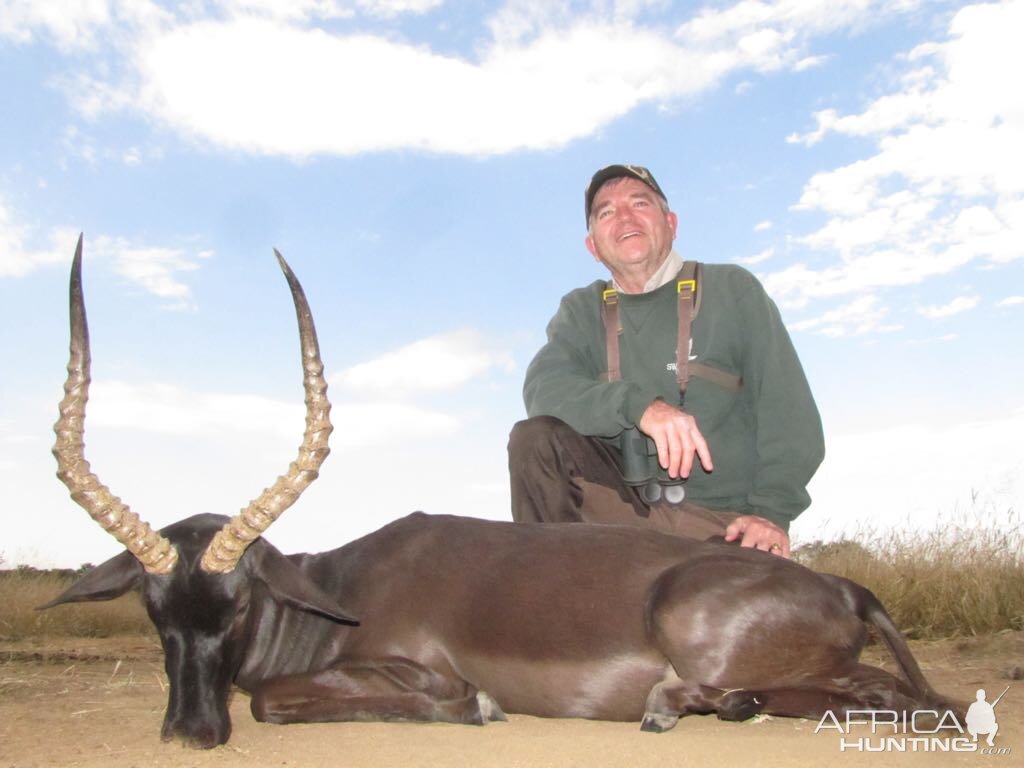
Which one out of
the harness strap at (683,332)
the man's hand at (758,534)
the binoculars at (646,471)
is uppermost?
the harness strap at (683,332)

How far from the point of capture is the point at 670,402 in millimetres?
6191

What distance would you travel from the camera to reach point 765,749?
3602 millimetres

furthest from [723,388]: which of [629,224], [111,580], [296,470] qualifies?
[111,580]

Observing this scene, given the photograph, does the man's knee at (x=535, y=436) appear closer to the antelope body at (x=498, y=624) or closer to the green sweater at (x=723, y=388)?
the green sweater at (x=723, y=388)

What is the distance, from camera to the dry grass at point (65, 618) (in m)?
10.9

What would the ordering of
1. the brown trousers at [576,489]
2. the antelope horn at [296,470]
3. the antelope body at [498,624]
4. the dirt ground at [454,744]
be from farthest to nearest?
1. the brown trousers at [576,489]
2. the antelope horn at [296,470]
3. the antelope body at [498,624]
4. the dirt ground at [454,744]

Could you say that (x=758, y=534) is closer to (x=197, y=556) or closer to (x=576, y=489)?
(x=576, y=489)

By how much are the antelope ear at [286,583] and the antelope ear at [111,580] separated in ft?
1.67

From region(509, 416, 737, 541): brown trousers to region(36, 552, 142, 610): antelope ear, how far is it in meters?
2.32

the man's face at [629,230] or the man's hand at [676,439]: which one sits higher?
the man's face at [629,230]

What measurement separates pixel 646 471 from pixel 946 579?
15.1ft

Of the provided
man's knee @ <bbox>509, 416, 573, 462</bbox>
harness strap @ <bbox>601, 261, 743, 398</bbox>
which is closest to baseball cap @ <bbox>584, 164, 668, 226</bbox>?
harness strap @ <bbox>601, 261, 743, 398</bbox>

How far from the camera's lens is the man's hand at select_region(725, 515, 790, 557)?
17.3 ft

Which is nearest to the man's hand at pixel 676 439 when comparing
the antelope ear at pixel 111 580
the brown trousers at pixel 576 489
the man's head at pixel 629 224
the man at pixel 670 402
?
the man at pixel 670 402
